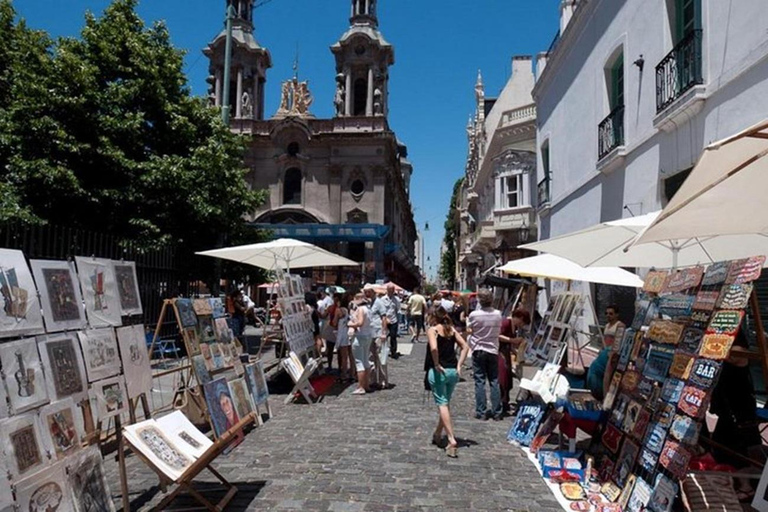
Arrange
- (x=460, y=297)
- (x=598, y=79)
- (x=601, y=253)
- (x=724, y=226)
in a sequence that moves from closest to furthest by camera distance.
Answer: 1. (x=724, y=226)
2. (x=601, y=253)
3. (x=598, y=79)
4. (x=460, y=297)

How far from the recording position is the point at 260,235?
62.0ft

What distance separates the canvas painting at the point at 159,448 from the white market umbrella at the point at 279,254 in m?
6.60

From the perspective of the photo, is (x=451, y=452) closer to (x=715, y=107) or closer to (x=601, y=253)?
(x=601, y=253)

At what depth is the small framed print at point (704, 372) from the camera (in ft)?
12.6

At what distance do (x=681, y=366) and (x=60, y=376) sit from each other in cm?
468

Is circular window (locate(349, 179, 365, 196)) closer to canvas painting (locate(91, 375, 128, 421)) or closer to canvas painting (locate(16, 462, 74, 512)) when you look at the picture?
canvas painting (locate(91, 375, 128, 421))

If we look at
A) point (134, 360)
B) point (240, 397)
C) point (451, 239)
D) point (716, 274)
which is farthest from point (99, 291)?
point (451, 239)

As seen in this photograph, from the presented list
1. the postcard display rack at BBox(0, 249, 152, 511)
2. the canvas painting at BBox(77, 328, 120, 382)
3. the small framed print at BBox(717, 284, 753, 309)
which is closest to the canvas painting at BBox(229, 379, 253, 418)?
the postcard display rack at BBox(0, 249, 152, 511)

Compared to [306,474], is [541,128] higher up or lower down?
higher up

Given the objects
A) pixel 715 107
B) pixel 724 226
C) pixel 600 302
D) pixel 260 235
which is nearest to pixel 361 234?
pixel 260 235

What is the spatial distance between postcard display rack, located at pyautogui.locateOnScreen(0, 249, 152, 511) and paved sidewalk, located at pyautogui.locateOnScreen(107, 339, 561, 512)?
3.66ft

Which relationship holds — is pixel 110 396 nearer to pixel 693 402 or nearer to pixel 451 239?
pixel 693 402

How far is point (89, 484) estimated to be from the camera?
3.83 metres

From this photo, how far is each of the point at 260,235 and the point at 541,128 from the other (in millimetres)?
10777
